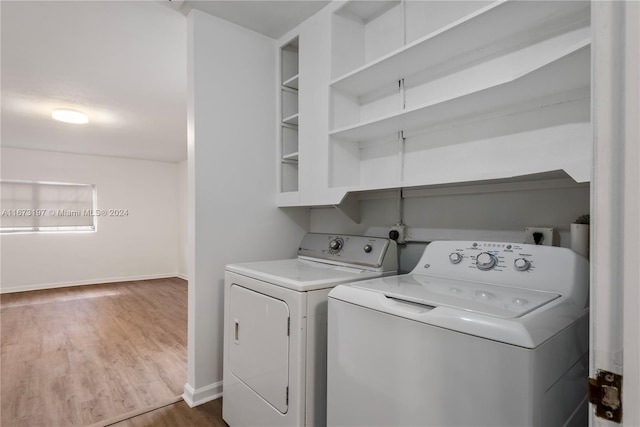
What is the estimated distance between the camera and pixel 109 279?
19.2 ft

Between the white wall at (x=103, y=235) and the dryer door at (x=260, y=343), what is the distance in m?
5.19

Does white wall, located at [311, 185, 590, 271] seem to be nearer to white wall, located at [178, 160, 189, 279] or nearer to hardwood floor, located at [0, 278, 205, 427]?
hardwood floor, located at [0, 278, 205, 427]

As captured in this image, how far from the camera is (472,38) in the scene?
1396mm

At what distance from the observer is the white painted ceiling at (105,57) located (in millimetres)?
1896

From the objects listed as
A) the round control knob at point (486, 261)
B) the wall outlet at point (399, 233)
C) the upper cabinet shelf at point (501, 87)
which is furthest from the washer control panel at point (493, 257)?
the upper cabinet shelf at point (501, 87)

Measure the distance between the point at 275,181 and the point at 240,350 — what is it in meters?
1.10

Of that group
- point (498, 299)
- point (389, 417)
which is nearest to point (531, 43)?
point (498, 299)

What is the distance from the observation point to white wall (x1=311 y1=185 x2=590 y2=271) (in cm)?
131

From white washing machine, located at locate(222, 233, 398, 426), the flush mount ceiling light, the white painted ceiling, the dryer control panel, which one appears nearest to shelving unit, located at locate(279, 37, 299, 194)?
the white painted ceiling

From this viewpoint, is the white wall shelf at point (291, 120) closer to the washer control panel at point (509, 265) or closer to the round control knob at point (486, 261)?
the washer control panel at point (509, 265)

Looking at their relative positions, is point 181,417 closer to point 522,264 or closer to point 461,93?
point 522,264

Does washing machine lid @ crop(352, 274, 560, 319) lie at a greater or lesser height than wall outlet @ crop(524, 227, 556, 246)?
lesser

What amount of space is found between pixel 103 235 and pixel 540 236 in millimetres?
6388

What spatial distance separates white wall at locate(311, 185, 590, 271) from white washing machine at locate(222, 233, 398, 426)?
9.6 inches
